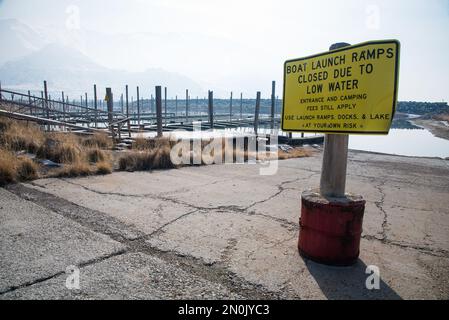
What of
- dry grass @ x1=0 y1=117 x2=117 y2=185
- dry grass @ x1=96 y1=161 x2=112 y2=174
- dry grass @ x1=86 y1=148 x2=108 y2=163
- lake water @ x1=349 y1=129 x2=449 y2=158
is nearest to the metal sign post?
dry grass @ x1=96 y1=161 x2=112 y2=174

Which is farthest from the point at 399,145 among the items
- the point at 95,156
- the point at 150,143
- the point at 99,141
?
the point at 95,156

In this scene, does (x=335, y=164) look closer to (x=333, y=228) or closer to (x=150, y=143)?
(x=333, y=228)

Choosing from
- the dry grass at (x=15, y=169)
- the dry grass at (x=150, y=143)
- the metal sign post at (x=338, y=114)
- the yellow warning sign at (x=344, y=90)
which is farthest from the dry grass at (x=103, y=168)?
the metal sign post at (x=338, y=114)

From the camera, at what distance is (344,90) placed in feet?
8.52

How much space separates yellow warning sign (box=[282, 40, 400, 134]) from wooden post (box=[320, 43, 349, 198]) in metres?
0.13

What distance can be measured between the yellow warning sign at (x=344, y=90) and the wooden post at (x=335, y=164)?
133 millimetres

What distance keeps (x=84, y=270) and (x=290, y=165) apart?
713 centimetres

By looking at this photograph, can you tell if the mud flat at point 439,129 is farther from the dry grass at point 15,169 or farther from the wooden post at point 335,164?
the dry grass at point 15,169

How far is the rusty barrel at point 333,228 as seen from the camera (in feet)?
8.55

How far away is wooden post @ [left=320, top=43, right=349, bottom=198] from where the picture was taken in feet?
9.08

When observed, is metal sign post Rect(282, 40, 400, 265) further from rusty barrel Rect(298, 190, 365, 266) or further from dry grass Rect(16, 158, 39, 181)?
dry grass Rect(16, 158, 39, 181)

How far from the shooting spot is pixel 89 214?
149 inches

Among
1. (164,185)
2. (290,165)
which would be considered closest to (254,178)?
(164,185)

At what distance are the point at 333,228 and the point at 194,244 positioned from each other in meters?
1.35
